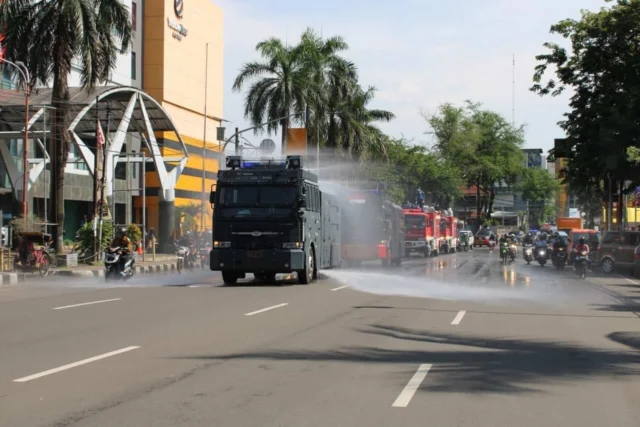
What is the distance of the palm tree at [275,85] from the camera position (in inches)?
1982

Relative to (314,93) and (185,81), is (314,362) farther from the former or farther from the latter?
(185,81)

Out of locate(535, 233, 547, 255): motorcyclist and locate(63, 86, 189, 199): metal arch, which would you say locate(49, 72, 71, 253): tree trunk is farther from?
locate(535, 233, 547, 255): motorcyclist

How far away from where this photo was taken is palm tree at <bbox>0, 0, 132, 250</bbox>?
31.2 m

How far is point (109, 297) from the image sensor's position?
62.0 feet

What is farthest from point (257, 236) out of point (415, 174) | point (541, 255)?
point (415, 174)

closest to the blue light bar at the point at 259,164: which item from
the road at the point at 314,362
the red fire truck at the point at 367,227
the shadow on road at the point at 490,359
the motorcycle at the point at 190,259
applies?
the road at the point at 314,362

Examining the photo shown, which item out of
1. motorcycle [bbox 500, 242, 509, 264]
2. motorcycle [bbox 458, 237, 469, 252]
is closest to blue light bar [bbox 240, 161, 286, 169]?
motorcycle [bbox 500, 242, 509, 264]

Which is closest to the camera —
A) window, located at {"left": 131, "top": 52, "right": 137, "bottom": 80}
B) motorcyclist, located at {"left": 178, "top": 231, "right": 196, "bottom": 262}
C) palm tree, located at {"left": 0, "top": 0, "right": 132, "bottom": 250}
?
palm tree, located at {"left": 0, "top": 0, "right": 132, "bottom": 250}

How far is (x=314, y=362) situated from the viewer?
9.85m

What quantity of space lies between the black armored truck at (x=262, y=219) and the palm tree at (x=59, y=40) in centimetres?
1153

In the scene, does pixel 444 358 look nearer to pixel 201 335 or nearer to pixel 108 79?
pixel 201 335

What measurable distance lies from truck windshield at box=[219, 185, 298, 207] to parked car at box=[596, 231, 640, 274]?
17.1m

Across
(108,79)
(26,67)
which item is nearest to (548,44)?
(108,79)

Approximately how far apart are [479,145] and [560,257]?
6530 centimetres
